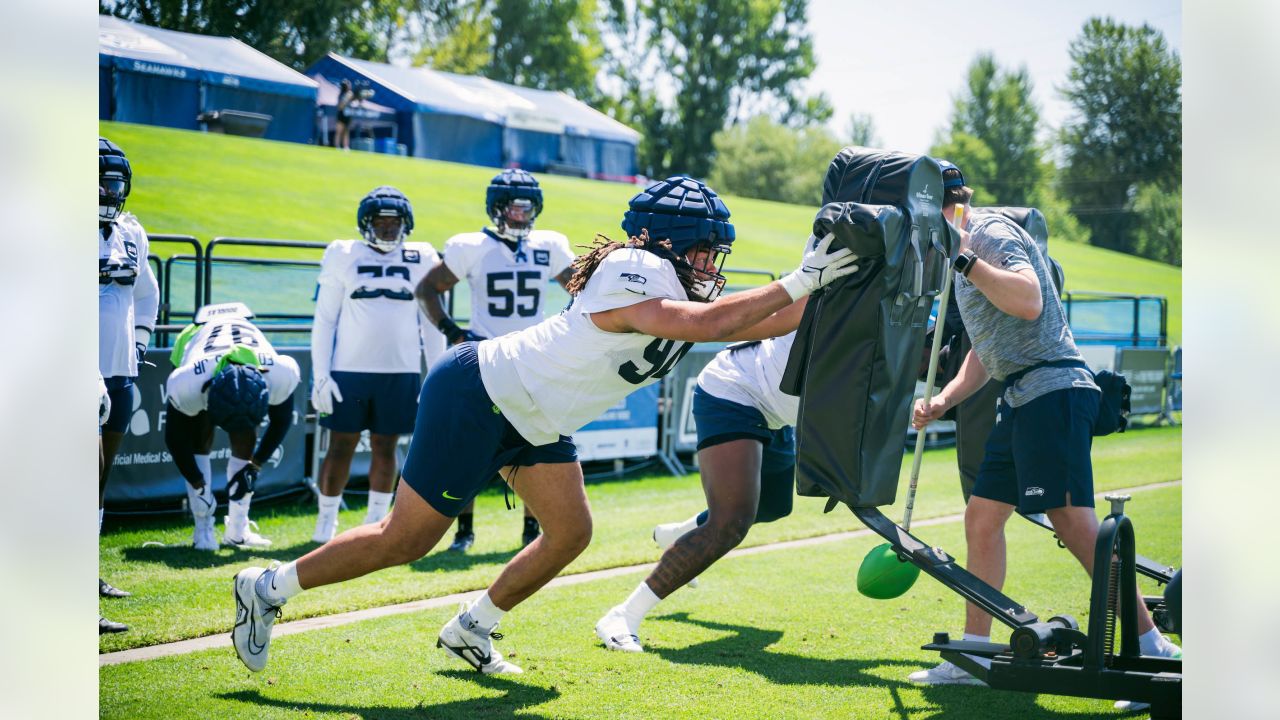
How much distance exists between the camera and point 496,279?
22.7ft

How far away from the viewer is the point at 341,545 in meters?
4.21

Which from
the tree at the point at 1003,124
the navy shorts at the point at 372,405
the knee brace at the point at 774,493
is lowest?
the knee brace at the point at 774,493

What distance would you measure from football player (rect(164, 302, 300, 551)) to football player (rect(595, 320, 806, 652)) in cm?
297

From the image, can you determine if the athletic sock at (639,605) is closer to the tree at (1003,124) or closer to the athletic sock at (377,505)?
the athletic sock at (377,505)

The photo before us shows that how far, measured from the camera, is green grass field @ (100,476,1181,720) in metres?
4.14

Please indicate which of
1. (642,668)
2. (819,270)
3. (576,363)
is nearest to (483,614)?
(642,668)

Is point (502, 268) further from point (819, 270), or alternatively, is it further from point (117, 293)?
point (819, 270)

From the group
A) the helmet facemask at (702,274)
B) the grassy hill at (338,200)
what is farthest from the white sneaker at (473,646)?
the grassy hill at (338,200)

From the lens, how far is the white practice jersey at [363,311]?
7.14 m

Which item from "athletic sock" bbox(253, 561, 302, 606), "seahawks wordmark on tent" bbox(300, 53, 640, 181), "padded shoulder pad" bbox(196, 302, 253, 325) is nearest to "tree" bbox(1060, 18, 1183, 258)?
"seahawks wordmark on tent" bbox(300, 53, 640, 181)

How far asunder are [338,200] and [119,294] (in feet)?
49.9

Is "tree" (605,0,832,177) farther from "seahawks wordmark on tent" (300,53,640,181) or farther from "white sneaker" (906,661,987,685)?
"white sneaker" (906,661,987,685)
